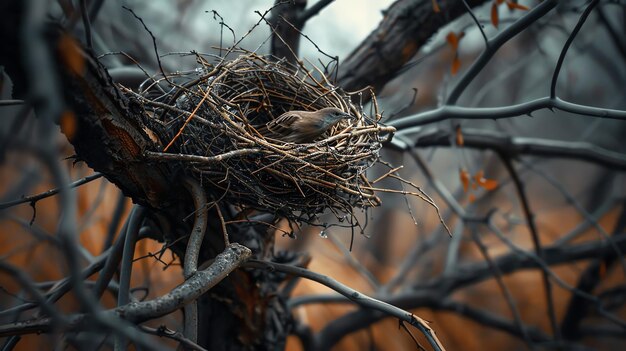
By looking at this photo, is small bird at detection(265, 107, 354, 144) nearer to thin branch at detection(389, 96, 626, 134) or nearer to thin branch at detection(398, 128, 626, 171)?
thin branch at detection(389, 96, 626, 134)

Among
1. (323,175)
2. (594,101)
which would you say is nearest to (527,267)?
(323,175)

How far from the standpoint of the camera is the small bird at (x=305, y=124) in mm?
2030

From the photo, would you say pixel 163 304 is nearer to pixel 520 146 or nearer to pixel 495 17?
pixel 495 17

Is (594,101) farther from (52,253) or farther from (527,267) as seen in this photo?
(52,253)

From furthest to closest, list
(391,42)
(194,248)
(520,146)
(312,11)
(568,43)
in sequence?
(520,146)
(391,42)
(312,11)
(568,43)
(194,248)

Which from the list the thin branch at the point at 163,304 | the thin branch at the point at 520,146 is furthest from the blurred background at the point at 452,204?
the thin branch at the point at 163,304

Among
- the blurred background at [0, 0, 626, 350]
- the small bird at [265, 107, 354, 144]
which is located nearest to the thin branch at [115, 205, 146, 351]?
the blurred background at [0, 0, 626, 350]

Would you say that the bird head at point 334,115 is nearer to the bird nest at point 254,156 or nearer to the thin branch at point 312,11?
the bird nest at point 254,156

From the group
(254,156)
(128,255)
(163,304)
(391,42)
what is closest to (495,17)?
(391,42)

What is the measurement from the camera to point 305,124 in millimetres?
2041

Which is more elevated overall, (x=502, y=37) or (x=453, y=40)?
(x=453, y=40)

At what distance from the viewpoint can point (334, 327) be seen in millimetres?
3727

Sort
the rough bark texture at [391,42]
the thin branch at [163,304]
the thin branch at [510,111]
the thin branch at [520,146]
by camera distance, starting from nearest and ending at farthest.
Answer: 1. the thin branch at [163,304]
2. the thin branch at [510,111]
3. the rough bark texture at [391,42]
4. the thin branch at [520,146]

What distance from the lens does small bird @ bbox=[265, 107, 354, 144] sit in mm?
2030
